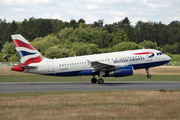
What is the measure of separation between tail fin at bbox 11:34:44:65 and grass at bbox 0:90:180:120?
575 inches

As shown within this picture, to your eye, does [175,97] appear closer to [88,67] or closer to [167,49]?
[88,67]

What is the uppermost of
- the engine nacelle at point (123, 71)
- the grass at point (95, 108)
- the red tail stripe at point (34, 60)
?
the red tail stripe at point (34, 60)

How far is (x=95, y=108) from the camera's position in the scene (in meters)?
16.3

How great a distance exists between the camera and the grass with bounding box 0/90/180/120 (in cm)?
1392

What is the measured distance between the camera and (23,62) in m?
33.6

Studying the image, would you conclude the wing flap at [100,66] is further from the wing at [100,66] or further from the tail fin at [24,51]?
the tail fin at [24,51]

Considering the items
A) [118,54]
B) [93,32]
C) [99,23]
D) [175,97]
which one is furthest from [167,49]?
[175,97]

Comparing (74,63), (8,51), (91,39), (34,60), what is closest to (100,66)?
(74,63)

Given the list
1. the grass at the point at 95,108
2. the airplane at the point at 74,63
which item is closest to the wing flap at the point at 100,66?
the airplane at the point at 74,63

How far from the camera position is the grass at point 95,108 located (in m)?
13.9

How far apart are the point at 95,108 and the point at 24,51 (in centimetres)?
1974

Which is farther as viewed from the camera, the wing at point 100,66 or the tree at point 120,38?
the tree at point 120,38

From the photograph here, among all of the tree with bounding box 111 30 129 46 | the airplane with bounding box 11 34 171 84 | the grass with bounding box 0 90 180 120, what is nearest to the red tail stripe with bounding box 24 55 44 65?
the airplane with bounding box 11 34 171 84

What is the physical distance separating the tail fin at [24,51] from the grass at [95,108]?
14.6 meters
